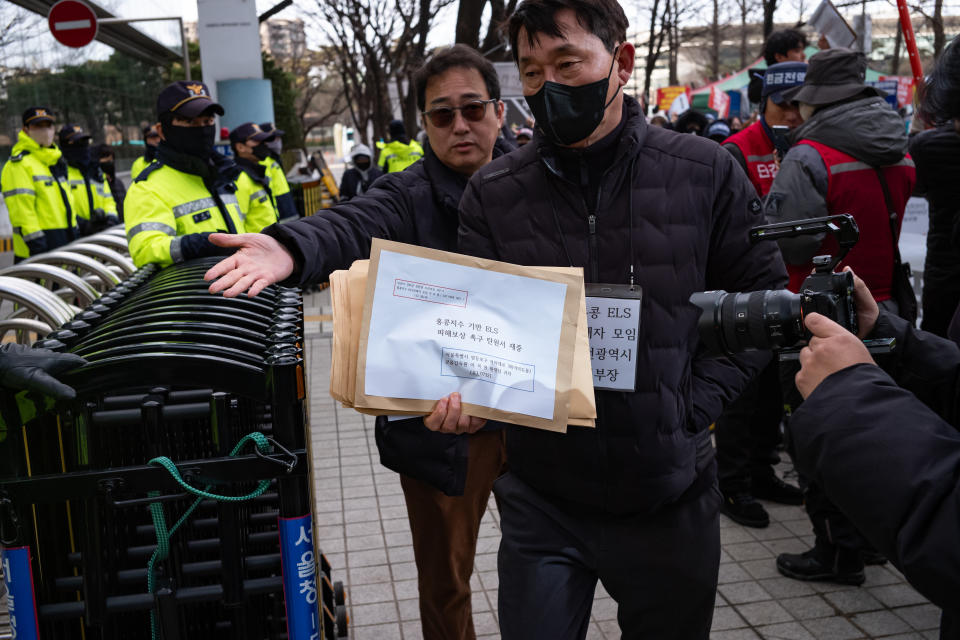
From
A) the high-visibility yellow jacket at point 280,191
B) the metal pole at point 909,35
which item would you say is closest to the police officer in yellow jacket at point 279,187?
the high-visibility yellow jacket at point 280,191

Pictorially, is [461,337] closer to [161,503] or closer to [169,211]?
[161,503]

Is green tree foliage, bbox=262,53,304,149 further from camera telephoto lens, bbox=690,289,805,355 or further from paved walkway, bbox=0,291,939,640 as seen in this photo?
camera telephoto lens, bbox=690,289,805,355

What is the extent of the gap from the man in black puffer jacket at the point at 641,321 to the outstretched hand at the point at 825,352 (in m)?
0.61

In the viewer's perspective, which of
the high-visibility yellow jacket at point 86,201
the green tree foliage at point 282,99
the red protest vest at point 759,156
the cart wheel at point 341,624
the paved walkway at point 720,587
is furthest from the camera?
the green tree foliage at point 282,99

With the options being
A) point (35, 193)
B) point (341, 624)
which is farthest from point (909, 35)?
point (35, 193)

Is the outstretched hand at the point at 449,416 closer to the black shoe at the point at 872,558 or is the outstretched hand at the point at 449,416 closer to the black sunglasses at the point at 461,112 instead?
the black sunglasses at the point at 461,112

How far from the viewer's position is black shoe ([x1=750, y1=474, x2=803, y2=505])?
5070 mm

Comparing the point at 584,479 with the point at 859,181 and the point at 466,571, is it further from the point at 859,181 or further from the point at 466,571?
the point at 859,181

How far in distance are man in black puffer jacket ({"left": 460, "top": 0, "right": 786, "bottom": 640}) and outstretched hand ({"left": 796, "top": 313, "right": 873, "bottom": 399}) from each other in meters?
0.61

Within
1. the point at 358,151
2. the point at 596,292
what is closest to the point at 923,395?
the point at 596,292

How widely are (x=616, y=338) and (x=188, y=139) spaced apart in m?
3.70

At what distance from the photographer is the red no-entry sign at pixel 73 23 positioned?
11578mm

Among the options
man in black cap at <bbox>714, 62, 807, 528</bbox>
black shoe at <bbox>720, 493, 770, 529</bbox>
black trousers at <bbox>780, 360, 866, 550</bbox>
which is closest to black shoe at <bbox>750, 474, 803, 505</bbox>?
A: man in black cap at <bbox>714, 62, 807, 528</bbox>

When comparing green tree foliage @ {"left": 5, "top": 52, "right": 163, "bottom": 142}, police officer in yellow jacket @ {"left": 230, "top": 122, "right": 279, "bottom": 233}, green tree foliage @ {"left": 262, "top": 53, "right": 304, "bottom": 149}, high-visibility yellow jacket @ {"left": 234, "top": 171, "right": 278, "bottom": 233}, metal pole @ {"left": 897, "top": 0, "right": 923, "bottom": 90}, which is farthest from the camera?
green tree foliage @ {"left": 262, "top": 53, "right": 304, "bottom": 149}
